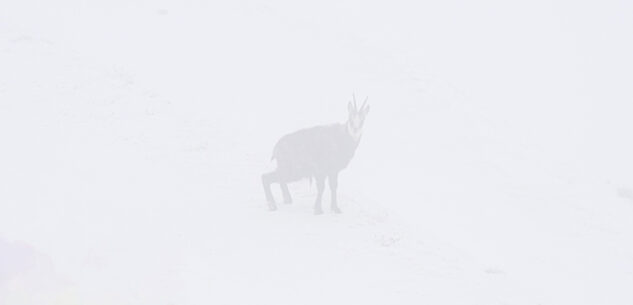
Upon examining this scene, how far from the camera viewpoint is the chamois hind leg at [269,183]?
17547 millimetres

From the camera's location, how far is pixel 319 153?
17.0m

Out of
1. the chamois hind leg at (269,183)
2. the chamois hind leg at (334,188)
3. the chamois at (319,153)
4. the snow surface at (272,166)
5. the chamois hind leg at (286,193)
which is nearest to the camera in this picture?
the snow surface at (272,166)

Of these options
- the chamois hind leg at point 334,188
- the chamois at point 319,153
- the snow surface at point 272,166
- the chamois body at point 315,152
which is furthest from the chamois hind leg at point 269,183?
the chamois hind leg at point 334,188

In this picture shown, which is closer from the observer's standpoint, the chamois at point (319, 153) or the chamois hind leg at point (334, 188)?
the chamois at point (319, 153)

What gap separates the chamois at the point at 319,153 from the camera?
16.8 m

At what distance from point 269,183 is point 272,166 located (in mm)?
3360

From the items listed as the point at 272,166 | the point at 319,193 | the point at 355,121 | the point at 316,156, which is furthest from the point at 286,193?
the point at 272,166

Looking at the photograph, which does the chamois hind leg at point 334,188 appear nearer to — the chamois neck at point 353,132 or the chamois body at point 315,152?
the chamois body at point 315,152

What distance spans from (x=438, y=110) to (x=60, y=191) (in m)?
18.0

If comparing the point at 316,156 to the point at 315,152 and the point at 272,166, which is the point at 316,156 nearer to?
the point at 315,152

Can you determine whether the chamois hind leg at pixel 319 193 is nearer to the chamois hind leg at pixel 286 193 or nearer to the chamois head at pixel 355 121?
the chamois hind leg at pixel 286 193

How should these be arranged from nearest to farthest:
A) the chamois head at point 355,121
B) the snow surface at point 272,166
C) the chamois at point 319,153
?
1. the snow surface at point 272,166
2. the chamois head at point 355,121
3. the chamois at point 319,153

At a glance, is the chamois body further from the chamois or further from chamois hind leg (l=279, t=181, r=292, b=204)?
chamois hind leg (l=279, t=181, r=292, b=204)

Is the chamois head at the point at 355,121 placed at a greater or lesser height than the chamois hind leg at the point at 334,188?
greater
